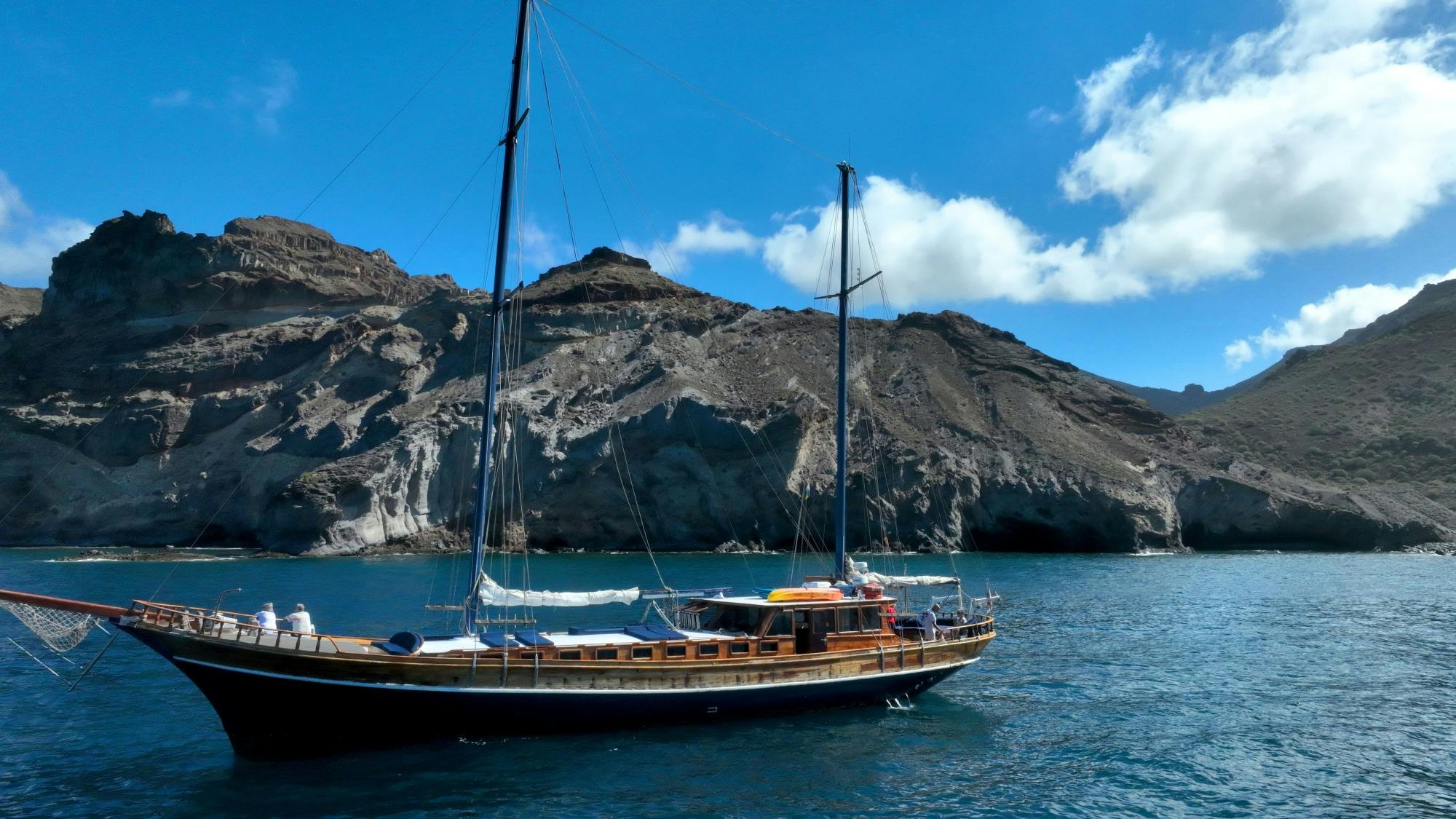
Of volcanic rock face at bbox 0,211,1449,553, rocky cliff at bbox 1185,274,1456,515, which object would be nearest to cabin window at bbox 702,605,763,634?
volcanic rock face at bbox 0,211,1449,553

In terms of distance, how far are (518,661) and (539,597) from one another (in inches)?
169

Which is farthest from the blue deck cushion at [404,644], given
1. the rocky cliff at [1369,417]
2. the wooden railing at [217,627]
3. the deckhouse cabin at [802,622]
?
the rocky cliff at [1369,417]

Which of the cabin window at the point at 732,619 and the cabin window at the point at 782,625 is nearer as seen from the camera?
the cabin window at the point at 782,625

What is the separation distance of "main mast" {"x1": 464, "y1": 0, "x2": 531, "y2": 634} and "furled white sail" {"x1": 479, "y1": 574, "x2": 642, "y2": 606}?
11.2 inches

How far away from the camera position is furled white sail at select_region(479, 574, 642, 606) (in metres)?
21.3

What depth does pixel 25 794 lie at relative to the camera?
15539mm

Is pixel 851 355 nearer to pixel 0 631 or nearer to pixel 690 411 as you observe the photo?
pixel 690 411

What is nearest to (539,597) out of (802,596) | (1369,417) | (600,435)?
(802,596)

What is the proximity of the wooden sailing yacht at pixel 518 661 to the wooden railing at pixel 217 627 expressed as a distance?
31 millimetres

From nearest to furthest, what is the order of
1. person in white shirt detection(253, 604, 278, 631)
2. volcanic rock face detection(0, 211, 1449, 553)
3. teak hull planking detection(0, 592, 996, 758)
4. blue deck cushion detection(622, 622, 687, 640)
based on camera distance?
1. teak hull planking detection(0, 592, 996, 758)
2. person in white shirt detection(253, 604, 278, 631)
3. blue deck cushion detection(622, 622, 687, 640)
4. volcanic rock face detection(0, 211, 1449, 553)

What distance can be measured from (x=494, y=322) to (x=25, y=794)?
1263 centimetres

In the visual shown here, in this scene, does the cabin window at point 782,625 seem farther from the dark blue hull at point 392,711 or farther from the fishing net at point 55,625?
the fishing net at point 55,625

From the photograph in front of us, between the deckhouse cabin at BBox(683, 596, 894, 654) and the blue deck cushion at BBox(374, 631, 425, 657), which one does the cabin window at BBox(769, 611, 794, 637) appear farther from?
the blue deck cushion at BBox(374, 631, 425, 657)

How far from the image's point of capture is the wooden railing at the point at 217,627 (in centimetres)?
1708
